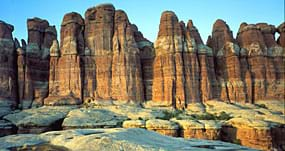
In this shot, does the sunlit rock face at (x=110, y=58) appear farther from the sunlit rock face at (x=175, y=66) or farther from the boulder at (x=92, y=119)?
the boulder at (x=92, y=119)

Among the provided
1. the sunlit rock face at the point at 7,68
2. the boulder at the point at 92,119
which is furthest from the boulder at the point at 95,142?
the sunlit rock face at the point at 7,68

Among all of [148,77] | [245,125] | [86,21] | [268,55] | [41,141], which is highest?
[86,21]

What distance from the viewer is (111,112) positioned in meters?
36.1

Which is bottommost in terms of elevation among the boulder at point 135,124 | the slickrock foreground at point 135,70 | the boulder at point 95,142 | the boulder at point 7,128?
the boulder at point 7,128

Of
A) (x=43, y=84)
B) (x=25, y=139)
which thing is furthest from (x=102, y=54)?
(x=25, y=139)

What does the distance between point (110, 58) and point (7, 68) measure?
15.6 metres

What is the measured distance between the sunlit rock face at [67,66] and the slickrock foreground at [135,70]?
0.15m

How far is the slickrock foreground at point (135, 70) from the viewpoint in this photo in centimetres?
4294

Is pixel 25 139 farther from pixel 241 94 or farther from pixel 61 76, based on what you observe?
pixel 241 94

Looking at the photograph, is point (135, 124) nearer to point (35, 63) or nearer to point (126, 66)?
point (126, 66)

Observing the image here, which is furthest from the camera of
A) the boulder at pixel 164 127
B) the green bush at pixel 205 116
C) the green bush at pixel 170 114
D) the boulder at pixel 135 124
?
the green bush at pixel 205 116

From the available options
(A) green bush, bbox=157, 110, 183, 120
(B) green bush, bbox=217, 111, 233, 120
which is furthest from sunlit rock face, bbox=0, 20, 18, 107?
(B) green bush, bbox=217, 111, 233, 120

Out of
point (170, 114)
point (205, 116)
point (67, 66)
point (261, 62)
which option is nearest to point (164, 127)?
point (170, 114)

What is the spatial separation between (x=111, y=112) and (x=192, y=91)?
14.7 meters
